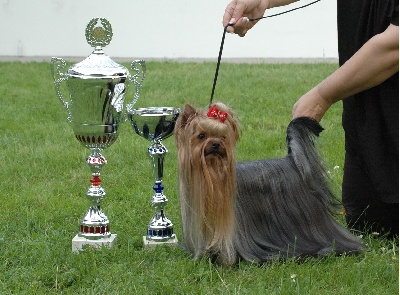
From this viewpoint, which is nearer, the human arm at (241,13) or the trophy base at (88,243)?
the trophy base at (88,243)

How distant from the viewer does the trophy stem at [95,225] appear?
3408 mm

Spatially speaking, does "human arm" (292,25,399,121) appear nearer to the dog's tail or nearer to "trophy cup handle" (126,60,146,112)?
the dog's tail

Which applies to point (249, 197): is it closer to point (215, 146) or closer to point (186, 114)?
point (215, 146)

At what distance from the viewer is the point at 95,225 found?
135 inches

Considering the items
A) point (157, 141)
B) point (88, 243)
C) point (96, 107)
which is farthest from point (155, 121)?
point (88, 243)

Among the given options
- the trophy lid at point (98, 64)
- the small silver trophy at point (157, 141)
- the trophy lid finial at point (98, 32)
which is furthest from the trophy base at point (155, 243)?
the trophy lid finial at point (98, 32)

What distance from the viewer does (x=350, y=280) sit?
10.1 ft

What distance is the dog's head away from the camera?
2.95 metres

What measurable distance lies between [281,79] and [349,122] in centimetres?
447

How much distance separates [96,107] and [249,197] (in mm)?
722

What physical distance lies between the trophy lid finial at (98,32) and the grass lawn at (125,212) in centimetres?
52

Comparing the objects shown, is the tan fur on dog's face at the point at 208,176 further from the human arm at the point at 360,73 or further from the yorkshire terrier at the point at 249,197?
the human arm at the point at 360,73

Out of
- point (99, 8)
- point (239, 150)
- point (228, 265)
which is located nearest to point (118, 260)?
point (228, 265)

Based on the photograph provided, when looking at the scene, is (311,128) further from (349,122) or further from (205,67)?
(205,67)
